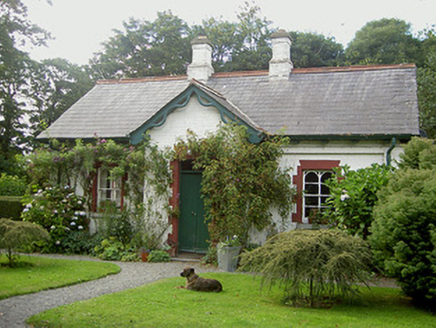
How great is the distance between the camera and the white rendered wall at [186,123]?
13.5 meters

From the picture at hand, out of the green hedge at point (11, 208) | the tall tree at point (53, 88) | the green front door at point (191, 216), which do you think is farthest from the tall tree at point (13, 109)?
the green front door at point (191, 216)

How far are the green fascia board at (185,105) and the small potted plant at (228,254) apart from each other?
2910 millimetres

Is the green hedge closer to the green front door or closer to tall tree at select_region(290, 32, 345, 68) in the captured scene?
the green front door

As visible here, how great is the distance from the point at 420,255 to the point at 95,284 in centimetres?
614

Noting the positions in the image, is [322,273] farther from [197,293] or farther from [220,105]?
[220,105]

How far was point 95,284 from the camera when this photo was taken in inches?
373

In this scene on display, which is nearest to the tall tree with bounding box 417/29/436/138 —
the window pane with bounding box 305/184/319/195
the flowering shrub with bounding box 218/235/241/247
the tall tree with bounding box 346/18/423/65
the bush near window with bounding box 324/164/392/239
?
the tall tree with bounding box 346/18/423/65

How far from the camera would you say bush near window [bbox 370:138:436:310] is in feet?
24.1

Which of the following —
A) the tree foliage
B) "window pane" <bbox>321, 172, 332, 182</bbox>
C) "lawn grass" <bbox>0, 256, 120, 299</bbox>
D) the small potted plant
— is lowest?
"lawn grass" <bbox>0, 256, 120, 299</bbox>

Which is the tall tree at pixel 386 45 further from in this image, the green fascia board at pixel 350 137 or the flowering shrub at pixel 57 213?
the flowering shrub at pixel 57 213

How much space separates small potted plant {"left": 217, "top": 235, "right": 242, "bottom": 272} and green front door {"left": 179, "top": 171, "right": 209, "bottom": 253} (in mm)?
1825

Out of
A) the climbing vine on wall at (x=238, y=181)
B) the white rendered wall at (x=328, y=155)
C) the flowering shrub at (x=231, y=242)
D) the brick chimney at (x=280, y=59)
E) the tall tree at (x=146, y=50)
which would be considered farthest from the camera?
the tall tree at (x=146, y=50)

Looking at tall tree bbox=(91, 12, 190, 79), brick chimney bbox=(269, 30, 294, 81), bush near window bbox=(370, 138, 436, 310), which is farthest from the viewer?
tall tree bbox=(91, 12, 190, 79)

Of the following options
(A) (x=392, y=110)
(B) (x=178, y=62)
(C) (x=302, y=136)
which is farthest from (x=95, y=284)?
(B) (x=178, y=62)
